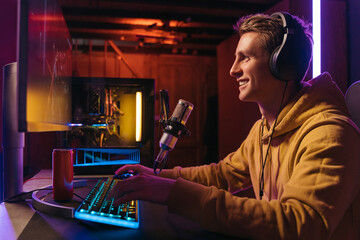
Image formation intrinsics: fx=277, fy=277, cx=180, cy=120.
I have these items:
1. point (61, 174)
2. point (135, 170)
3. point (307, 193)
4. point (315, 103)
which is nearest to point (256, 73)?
point (315, 103)

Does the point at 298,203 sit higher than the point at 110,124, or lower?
lower

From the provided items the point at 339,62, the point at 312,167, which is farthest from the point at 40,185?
the point at 339,62

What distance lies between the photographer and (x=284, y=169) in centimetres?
90

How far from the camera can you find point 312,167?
2.23ft

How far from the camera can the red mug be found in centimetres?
90

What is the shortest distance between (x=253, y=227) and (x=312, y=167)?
210 mm

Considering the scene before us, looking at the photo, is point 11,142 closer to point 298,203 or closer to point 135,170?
point 135,170

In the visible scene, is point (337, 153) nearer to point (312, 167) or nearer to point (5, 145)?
point (312, 167)

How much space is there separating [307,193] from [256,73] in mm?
475

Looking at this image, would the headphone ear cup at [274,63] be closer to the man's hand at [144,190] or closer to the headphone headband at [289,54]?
the headphone headband at [289,54]

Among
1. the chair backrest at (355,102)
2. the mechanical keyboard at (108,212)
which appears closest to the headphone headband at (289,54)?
the chair backrest at (355,102)

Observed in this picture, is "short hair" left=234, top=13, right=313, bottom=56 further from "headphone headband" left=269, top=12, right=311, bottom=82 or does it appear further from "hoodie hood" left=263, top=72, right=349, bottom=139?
"hoodie hood" left=263, top=72, right=349, bottom=139

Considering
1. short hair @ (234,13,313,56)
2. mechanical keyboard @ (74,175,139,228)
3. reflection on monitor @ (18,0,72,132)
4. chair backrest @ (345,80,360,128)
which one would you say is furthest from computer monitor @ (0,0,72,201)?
chair backrest @ (345,80,360,128)

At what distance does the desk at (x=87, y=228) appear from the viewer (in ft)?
2.14
